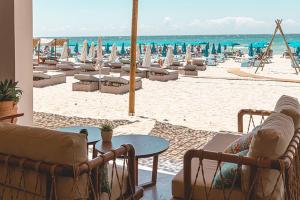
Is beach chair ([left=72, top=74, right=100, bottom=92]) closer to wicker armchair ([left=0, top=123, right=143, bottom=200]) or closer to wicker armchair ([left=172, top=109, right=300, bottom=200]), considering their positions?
wicker armchair ([left=172, top=109, right=300, bottom=200])

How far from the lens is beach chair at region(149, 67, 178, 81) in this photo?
12609 mm

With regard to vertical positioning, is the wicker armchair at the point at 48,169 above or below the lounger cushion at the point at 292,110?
below

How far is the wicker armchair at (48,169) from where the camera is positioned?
214 centimetres

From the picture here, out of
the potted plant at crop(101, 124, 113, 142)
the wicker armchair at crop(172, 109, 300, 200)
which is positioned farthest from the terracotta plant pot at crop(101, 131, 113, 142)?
the wicker armchair at crop(172, 109, 300, 200)

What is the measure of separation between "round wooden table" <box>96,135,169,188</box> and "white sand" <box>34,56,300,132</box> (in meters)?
2.63

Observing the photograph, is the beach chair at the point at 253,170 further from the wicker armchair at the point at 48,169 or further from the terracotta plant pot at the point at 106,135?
the terracotta plant pot at the point at 106,135

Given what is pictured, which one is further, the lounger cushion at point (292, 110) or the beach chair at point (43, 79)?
the beach chair at point (43, 79)

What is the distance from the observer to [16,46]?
4.86 meters

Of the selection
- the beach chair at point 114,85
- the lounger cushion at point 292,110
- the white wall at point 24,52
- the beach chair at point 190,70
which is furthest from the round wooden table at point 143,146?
the beach chair at point 190,70

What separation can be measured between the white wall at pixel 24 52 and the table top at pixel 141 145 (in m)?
1.83

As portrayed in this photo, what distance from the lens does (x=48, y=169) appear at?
2.12 meters

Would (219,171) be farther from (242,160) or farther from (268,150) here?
(268,150)

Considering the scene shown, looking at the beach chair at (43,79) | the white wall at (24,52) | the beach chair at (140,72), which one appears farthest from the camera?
the beach chair at (140,72)

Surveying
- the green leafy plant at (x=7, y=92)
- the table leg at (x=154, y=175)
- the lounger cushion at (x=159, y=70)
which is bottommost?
the table leg at (x=154, y=175)
